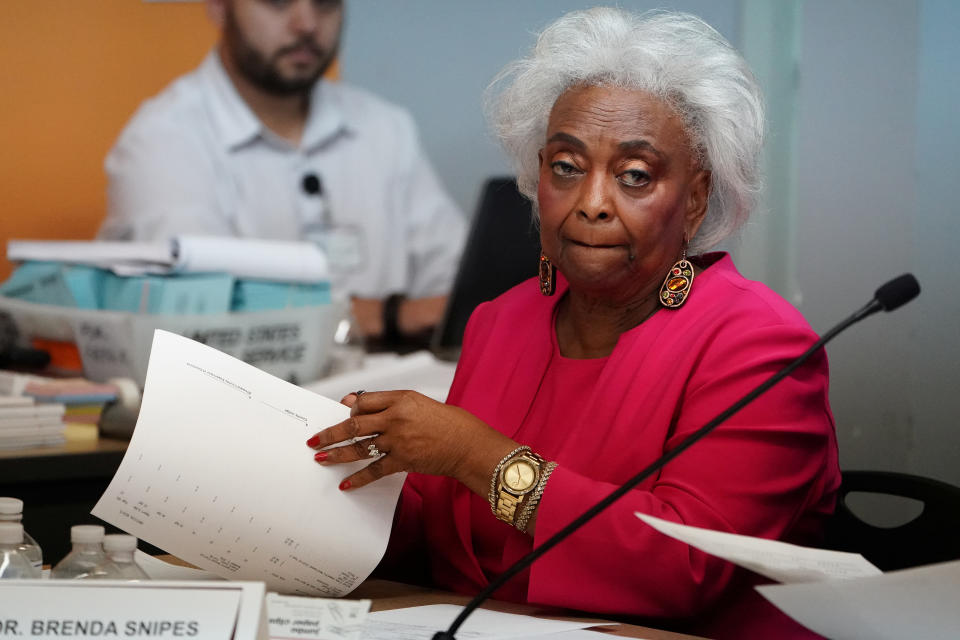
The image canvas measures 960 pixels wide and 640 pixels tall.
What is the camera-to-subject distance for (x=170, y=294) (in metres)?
2.80

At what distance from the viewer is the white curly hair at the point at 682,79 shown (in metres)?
1.55

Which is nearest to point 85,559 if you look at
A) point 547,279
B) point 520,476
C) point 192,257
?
point 520,476

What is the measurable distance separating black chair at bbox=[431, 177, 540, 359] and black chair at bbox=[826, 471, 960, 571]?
199 cm

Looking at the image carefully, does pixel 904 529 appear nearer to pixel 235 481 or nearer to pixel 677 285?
pixel 677 285

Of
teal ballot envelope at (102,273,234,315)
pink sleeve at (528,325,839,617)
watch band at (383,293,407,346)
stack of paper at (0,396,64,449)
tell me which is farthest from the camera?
watch band at (383,293,407,346)

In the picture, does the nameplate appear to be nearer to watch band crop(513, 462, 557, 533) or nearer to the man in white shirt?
watch band crop(513, 462, 557, 533)

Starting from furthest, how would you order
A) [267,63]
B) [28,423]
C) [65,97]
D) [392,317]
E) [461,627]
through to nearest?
[392,317]
[267,63]
[65,97]
[28,423]
[461,627]

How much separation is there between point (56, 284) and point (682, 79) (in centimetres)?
196

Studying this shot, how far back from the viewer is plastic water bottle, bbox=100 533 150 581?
1247 millimetres

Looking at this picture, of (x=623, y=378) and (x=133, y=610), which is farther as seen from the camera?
(x=623, y=378)

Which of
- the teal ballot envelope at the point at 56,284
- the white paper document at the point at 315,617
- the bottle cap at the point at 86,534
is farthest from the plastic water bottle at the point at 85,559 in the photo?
the teal ballot envelope at the point at 56,284

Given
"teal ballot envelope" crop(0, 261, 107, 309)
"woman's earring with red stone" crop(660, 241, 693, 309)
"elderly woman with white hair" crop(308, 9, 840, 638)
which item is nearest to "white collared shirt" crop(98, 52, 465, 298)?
"teal ballot envelope" crop(0, 261, 107, 309)

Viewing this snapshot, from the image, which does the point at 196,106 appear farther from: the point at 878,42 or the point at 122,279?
the point at 878,42

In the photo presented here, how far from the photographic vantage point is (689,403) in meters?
1.44
